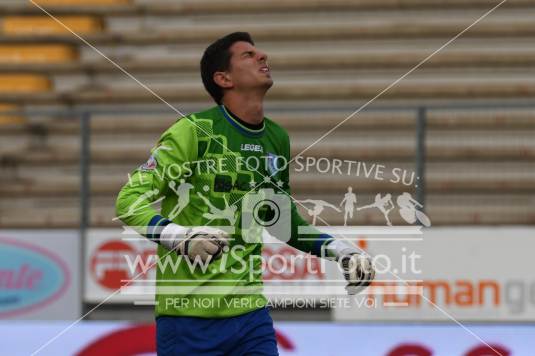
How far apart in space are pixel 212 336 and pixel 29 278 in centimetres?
479

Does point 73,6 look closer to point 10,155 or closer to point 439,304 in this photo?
point 10,155

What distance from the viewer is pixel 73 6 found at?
11.7 meters

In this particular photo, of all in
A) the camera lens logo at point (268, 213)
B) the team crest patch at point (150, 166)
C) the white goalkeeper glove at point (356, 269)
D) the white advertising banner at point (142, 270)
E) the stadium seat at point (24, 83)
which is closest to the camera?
A: the team crest patch at point (150, 166)

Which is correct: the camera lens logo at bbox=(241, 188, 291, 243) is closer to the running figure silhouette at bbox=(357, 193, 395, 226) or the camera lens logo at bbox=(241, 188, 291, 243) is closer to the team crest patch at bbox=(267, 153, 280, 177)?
the team crest patch at bbox=(267, 153, 280, 177)

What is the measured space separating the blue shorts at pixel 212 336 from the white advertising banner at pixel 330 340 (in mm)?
3450

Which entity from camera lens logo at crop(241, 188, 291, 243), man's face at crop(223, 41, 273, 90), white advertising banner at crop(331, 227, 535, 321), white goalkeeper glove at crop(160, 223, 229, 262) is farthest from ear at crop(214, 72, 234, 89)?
white advertising banner at crop(331, 227, 535, 321)

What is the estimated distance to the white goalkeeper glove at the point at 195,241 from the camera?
12.2 feet

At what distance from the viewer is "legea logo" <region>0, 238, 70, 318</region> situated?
859 centimetres

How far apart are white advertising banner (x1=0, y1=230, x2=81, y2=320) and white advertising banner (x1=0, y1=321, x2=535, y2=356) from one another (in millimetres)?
425

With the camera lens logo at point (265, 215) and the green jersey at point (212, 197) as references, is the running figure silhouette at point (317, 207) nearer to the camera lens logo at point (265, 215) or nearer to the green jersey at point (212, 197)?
the camera lens logo at point (265, 215)

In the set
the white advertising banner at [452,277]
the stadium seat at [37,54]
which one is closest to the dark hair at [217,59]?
the white advertising banner at [452,277]

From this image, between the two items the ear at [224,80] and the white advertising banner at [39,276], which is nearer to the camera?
the ear at [224,80]

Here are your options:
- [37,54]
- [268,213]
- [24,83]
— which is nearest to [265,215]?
[268,213]

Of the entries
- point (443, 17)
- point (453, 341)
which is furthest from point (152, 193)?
point (443, 17)
